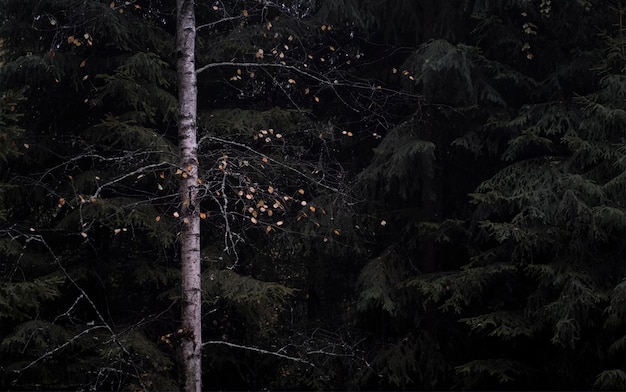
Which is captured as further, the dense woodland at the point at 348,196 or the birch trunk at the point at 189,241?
the dense woodland at the point at 348,196

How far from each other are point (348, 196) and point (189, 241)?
5.86 feet

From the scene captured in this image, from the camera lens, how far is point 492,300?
779 centimetres

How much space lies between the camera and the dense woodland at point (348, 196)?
7.03 meters

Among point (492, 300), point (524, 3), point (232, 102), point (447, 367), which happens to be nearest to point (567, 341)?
point (492, 300)

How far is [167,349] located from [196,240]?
2.53 m

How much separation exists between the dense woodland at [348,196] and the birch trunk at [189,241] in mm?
396

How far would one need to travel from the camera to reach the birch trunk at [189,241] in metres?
6.04

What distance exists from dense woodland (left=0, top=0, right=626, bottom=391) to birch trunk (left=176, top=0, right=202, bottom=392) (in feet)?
1.30

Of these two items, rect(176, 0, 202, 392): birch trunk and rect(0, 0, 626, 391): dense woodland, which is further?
rect(0, 0, 626, 391): dense woodland

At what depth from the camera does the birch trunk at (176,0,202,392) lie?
6.04m

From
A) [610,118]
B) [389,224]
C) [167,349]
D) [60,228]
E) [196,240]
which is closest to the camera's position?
[196,240]

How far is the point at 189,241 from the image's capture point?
615 centimetres

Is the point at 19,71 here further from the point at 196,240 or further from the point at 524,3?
the point at 524,3

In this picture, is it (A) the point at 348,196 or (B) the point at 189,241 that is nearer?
(B) the point at 189,241
